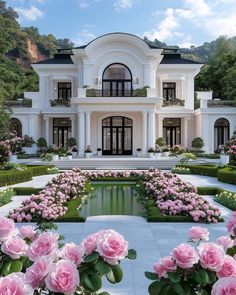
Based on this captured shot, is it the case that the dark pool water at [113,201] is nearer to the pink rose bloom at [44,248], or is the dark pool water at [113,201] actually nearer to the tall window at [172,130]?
the pink rose bloom at [44,248]

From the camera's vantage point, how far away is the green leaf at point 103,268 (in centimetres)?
218

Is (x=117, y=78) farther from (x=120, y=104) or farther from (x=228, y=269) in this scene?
(x=228, y=269)

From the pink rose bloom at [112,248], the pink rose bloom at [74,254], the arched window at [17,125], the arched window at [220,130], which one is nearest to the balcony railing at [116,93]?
the arched window at [17,125]

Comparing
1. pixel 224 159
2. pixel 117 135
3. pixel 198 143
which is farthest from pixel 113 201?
pixel 198 143

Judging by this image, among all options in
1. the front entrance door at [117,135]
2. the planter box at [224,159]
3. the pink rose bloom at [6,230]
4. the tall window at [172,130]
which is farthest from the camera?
the tall window at [172,130]

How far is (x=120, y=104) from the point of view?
1073 inches

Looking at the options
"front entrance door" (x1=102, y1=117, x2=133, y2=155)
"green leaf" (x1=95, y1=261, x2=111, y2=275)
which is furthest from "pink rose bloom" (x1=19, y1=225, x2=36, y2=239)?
"front entrance door" (x1=102, y1=117, x2=133, y2=155)

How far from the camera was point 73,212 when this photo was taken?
9172 millimetres

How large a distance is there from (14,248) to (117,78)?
28225mm

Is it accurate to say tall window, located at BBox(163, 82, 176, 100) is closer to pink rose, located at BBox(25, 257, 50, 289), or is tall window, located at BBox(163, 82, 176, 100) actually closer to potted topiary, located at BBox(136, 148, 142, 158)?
potted topiary, located at BBox(136, 148, 142, 158)

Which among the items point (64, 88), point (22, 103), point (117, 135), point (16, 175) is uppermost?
point (64, 88)

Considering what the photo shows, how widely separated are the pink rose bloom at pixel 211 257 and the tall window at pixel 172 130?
28888mm

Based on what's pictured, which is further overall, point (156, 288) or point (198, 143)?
point (198, 143)

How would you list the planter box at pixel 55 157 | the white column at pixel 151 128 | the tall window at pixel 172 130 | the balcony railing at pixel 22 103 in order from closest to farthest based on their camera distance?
the planter box at pixel 55 157
the white column at pixel 151 128
the balcony railing at pixel 22 103
the tall window at pixel 172 130
